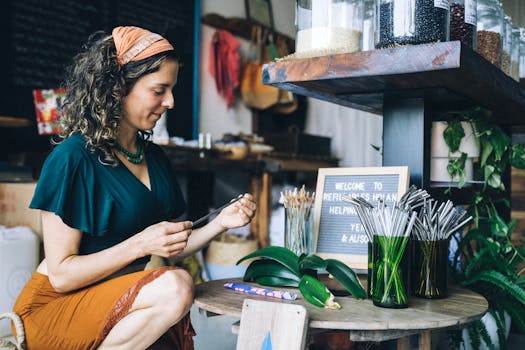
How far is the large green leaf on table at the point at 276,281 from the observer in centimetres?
150

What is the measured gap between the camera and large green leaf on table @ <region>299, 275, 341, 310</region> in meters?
1.31

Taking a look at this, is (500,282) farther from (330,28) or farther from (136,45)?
(136,45)

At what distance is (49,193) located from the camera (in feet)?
5.17

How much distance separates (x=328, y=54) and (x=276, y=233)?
2.84 m

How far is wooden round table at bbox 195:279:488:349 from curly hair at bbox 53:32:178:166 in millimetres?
529

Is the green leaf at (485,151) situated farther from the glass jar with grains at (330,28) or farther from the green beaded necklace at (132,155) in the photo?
the green beaded necklace at (132,155)

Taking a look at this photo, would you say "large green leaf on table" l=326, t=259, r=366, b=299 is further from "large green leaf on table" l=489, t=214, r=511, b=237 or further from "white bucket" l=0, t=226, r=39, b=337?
"white bucket" l=0, t=226, r=39, b=337

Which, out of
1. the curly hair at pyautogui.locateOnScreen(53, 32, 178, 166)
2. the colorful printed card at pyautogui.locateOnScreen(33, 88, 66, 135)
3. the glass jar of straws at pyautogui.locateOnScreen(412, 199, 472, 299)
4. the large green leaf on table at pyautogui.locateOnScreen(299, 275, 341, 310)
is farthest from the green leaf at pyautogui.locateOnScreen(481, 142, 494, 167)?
the colorful printed card at pyautogui.locateOnScreen(33, 88, 66, 135)

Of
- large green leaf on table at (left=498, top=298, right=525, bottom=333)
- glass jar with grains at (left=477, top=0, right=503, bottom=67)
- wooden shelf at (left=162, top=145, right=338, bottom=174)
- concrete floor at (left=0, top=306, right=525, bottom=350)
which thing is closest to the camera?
glass jar with grains at (left=477, top=0, right=503, bottom=67)

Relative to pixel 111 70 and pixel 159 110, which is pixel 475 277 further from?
pixel 111 70

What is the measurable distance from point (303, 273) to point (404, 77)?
21.6 inches

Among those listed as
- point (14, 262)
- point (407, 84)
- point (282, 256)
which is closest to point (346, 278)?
point (282, 256)

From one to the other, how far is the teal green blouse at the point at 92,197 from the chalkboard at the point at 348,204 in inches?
19.9

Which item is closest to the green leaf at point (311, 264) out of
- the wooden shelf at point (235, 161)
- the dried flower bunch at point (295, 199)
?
the dried flower bunch at point (295, 199)
